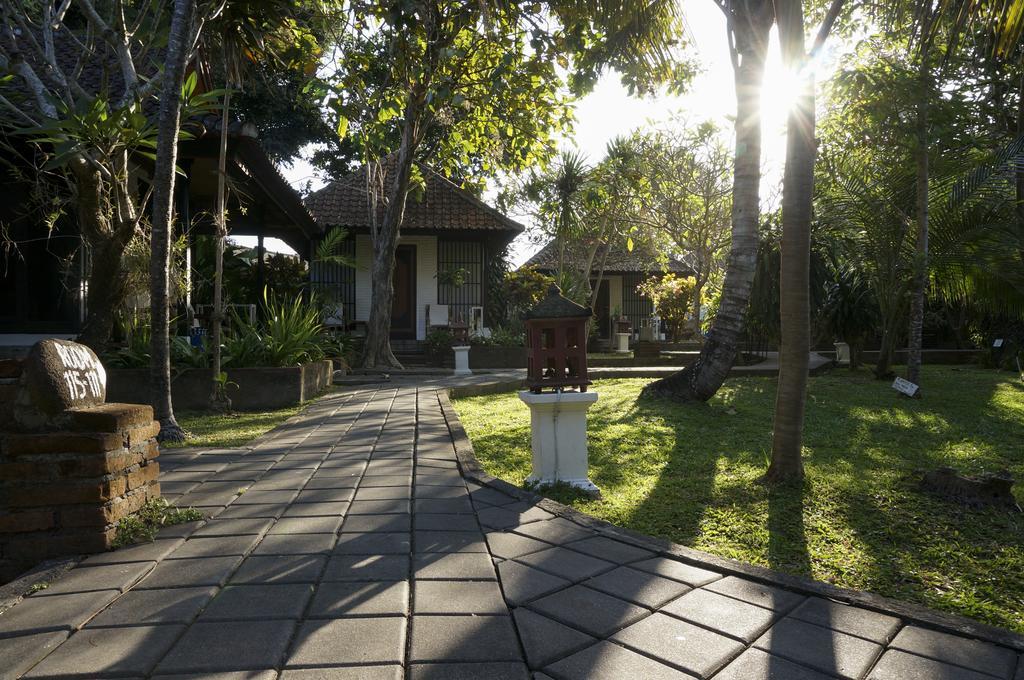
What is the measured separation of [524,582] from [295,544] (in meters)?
0.99

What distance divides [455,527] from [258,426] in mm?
3776

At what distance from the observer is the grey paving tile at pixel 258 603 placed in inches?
78.2

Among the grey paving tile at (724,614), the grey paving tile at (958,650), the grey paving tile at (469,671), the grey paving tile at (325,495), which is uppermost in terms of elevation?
the grey paving tile at (325,495)

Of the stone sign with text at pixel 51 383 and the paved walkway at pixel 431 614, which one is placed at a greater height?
the stone sign with text at pixel 51 383

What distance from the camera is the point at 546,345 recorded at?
3.89 metres

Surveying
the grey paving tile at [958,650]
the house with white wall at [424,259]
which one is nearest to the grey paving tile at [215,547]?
the grey paving tile at [958,650]

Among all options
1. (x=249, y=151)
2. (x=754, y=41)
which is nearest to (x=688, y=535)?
(x=754, y=41)

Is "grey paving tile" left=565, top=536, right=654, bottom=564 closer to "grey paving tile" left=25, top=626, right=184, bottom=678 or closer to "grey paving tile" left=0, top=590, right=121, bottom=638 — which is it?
"grey paving tile" left=25, top=626, right=184, bottom=678

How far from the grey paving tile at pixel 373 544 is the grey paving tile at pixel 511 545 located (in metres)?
0.35

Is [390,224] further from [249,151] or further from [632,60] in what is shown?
[632,60]

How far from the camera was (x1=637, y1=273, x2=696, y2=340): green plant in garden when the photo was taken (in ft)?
61.1

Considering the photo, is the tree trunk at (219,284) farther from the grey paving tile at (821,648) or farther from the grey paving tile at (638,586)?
the grey paving tile at (821,648)

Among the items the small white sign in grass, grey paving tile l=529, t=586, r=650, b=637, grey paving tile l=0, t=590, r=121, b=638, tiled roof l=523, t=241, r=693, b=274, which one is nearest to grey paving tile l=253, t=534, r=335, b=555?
grey paving tile l=0, t=590, r=121, b=638

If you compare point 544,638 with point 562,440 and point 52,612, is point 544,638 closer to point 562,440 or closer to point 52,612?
point 52,612
